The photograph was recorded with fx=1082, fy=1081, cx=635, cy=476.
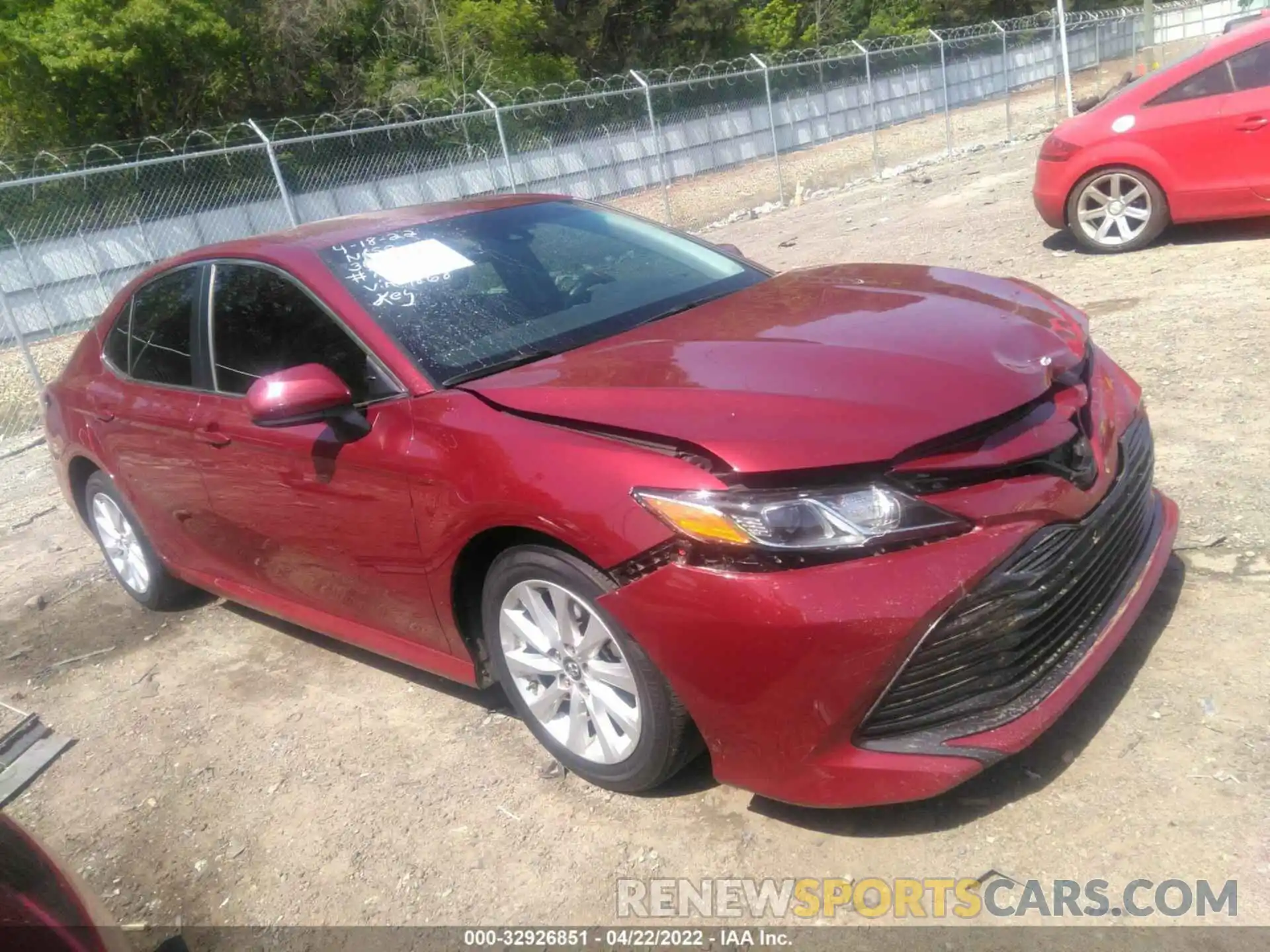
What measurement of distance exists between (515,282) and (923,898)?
2303mm

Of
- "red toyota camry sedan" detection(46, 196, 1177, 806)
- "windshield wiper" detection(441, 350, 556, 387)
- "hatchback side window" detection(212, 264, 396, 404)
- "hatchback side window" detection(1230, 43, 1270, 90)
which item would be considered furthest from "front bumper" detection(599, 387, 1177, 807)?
"hatchback side window" detection(1230, 43, 1270, 90)

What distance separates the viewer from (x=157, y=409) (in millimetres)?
4254

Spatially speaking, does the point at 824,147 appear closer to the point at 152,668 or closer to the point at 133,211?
the point at 133,211

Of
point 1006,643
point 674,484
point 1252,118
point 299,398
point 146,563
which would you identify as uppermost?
point 299,398

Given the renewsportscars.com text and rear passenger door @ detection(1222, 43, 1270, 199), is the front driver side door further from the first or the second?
rear passenger door @ detection(1222, 43, 1270, 199)

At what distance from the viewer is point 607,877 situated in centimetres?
281

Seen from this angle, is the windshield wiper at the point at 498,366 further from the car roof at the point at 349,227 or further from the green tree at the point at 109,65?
the green tree at the point at 109,65

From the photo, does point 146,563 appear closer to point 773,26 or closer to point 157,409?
point 157,409

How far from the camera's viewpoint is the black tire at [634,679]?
2727 millimetres

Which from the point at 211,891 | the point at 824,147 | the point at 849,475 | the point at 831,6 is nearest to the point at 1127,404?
the point at 849,475

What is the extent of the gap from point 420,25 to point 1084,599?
31017 millimetres

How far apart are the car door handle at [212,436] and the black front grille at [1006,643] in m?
2.52

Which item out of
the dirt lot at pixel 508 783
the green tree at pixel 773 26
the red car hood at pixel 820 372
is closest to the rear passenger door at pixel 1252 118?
the dirt lot at pixel 508 783

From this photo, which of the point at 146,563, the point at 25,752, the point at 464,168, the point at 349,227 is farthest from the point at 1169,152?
the point at 464,168
